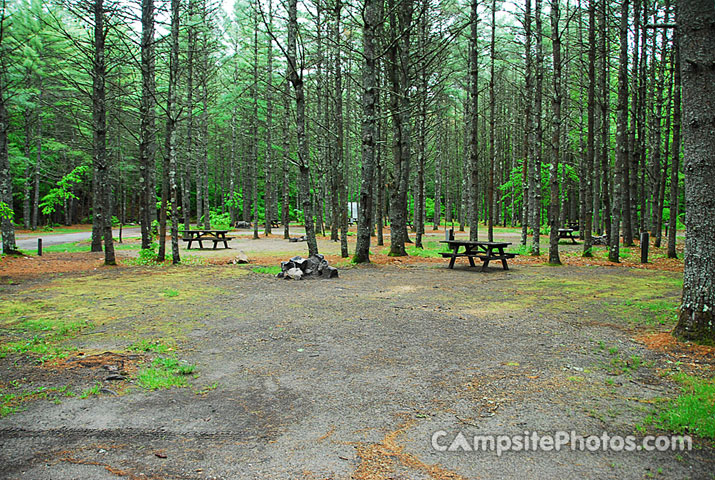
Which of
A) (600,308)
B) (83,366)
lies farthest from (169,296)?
(600,308)

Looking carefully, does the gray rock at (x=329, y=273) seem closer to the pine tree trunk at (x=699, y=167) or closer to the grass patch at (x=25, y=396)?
the grass patch at (x=25, y=396)

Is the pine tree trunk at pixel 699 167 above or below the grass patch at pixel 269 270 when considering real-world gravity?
above

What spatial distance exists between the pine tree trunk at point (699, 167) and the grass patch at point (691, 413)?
1.39 meters

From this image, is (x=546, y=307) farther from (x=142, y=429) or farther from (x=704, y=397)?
(x=142, y=429)

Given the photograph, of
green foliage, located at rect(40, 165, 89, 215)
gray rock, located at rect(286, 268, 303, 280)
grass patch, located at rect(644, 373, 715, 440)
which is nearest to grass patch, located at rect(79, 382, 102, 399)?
grass patch, located at rect(644, 373, 715, 440)

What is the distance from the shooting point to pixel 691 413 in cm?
310

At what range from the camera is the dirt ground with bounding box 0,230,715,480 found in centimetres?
260

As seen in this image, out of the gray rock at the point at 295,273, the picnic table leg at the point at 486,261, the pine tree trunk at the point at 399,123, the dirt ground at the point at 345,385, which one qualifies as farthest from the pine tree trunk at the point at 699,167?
the pine tree trunk at the point at 399,123

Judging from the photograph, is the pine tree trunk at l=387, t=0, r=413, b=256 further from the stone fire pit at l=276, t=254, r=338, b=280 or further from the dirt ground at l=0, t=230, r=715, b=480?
the dirt ground at l=0, t=230, r=715, b=480

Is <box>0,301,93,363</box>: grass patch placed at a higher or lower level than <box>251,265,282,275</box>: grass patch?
lower

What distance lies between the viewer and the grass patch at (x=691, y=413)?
2.91m

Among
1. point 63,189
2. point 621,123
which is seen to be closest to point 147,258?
point 63,189

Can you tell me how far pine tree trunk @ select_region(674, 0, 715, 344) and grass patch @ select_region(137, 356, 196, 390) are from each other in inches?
211

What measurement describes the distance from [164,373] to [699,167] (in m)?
6.09
